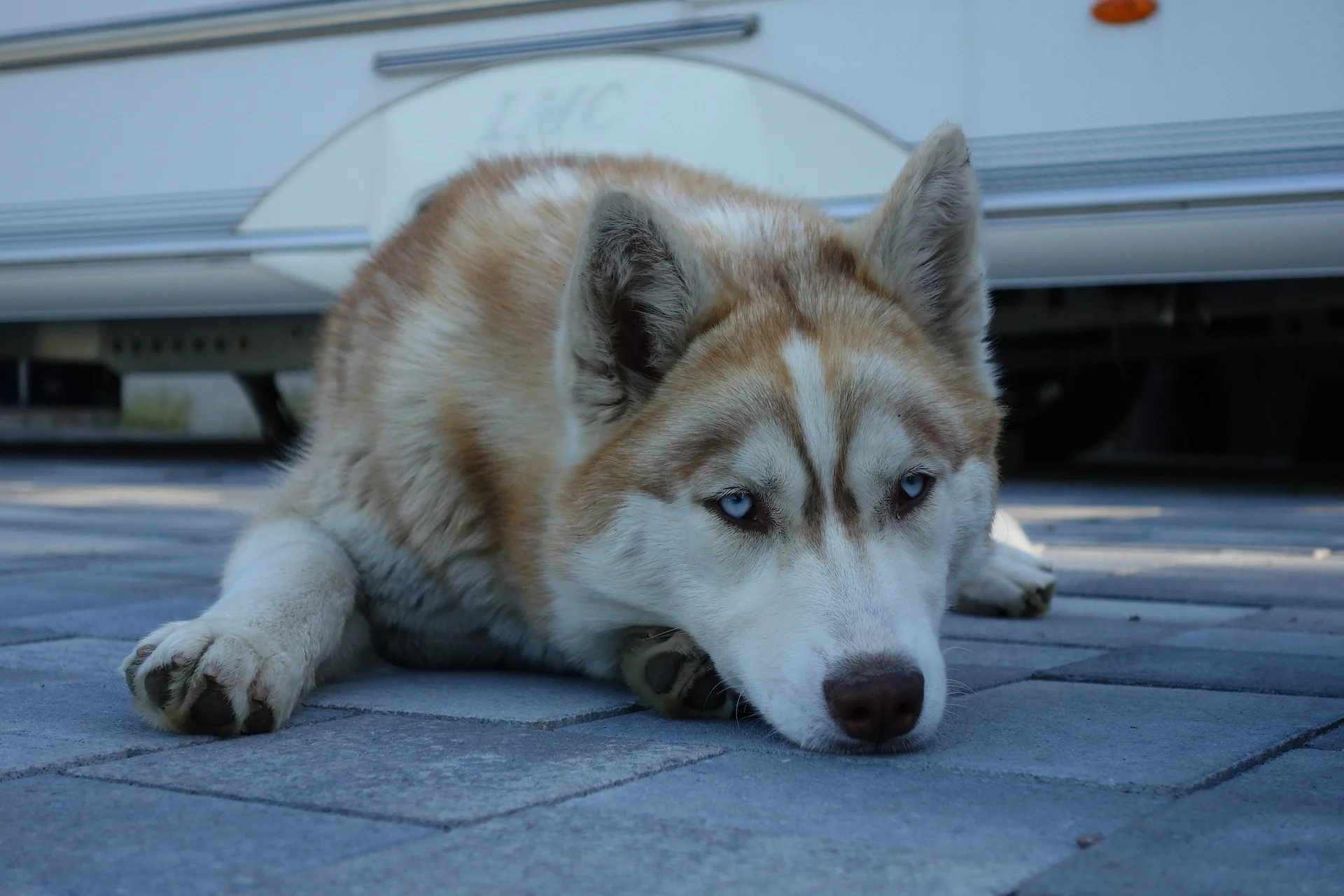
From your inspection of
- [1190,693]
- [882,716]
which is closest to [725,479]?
[882,716]

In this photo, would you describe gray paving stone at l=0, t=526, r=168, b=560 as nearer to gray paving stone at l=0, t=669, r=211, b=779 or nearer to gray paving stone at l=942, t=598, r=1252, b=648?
gray paving stone at l=0, t=669, r=211, b=779

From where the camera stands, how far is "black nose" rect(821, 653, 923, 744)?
7.00 feet

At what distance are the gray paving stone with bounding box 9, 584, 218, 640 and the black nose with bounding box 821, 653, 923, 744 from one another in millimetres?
1483

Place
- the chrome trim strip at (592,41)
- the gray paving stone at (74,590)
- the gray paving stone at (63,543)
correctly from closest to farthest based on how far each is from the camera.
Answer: the gray paving stone at (74,590)
the gray paving stone at (63,543)
the chrome trim strip at (592,41)

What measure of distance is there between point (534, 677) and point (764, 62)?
154 inches

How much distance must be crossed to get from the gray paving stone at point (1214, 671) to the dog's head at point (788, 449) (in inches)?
14.7

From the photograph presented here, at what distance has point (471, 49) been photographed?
21.4ft

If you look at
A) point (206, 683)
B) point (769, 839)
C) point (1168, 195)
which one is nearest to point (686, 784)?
point (769, 839)

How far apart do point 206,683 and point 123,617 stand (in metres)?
1.29

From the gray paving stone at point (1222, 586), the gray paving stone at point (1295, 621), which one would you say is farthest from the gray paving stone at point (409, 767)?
the gray paving stone at point (1222, 586)

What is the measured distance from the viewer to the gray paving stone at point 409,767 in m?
1.84

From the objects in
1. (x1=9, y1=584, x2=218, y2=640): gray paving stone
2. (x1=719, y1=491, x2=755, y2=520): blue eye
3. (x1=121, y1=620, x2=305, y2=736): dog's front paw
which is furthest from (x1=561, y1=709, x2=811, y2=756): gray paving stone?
(x1=9, y1=584, x2=218, y2=640): gray paving stone

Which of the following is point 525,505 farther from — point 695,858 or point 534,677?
point 695,858

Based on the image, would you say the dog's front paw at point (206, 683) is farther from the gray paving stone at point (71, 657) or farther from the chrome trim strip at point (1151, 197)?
the chrome trim strip at point (1151, 197)
